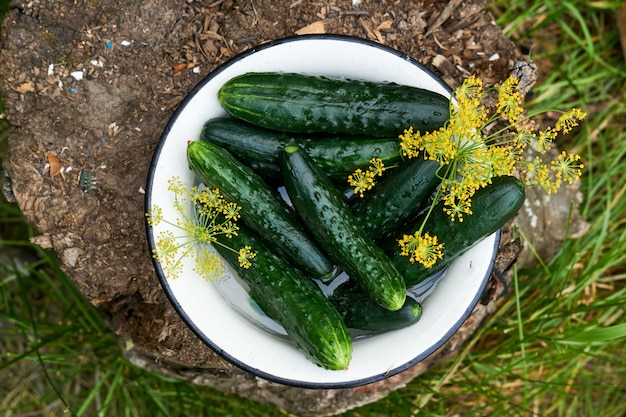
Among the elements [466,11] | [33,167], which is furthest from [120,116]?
[466,11]

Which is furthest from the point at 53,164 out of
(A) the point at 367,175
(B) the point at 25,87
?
(A) the point at 367,175

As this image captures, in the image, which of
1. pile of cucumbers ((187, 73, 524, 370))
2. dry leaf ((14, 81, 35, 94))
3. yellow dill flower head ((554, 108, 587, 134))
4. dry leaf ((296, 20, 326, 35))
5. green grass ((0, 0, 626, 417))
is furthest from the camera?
green grass ((0, 0, 626, 417))

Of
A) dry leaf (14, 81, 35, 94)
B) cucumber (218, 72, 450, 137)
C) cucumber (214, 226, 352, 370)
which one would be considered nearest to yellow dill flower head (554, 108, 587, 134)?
cucumber (218, 72, 450, 137)

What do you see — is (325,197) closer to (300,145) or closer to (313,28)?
(300,145)

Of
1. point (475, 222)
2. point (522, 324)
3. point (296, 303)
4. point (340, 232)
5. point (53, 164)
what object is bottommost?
point (522, 324)

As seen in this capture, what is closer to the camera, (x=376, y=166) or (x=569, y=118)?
(x=569, y=118)

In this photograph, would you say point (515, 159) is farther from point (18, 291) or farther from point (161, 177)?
point (18, 291)

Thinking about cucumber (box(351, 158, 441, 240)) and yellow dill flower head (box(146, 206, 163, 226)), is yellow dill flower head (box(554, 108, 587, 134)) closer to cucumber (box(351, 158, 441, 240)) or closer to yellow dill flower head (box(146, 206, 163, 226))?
cucumber (box(351, 158, 441, 240))
